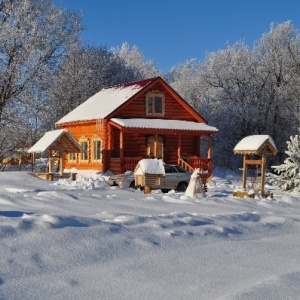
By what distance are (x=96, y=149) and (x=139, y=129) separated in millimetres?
3882

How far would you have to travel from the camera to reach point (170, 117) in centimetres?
2983

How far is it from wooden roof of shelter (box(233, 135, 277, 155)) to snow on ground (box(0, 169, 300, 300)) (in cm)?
813

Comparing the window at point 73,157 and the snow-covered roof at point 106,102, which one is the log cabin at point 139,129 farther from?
the window at point 73,157

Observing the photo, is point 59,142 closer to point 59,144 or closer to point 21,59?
point 59,144

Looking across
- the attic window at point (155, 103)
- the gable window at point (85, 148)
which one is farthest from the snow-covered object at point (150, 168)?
the gable window at point (85, 148)

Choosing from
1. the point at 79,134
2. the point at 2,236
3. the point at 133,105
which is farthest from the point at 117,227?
the point at 79,134

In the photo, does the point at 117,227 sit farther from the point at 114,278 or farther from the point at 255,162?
the point at 255,162

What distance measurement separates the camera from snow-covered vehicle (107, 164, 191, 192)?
67.8 ft

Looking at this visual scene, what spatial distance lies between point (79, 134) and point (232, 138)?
16.5m

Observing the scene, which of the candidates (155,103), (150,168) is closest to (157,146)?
(155,103)

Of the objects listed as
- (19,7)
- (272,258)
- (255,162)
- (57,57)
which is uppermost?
(19,7)

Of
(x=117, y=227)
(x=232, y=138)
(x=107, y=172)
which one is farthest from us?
(x=232, y=138)

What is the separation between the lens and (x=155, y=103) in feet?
96.4

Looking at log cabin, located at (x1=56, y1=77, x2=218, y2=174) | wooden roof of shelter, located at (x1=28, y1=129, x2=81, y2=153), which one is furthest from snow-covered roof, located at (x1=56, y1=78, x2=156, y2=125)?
wooden roof of shelter, located at (x1=28, y1=129, x2=81, y2=153)
